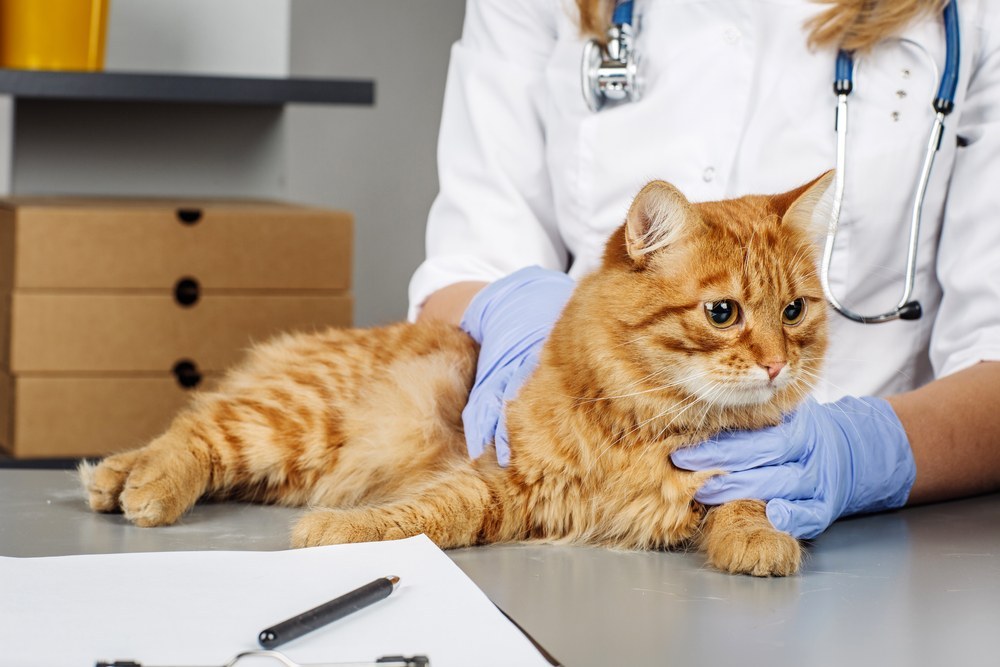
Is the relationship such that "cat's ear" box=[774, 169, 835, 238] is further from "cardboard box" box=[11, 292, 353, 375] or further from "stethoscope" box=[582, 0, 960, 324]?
"cardboard box" box=[11, 292, 353, 375]

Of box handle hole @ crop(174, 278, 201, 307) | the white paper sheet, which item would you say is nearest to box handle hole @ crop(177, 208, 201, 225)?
box handle hole @ crop(174, 278, 201, 307)

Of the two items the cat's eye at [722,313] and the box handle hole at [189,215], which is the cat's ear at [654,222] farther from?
the box handle hole at [189,215]

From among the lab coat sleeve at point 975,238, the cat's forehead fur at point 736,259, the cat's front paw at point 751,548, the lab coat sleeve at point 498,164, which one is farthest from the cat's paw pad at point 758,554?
the lab coat sleeve at point 498,164

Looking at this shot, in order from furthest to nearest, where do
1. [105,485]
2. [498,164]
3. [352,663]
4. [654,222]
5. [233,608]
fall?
[498,164] → [105,485] → [654,222] → [233,608] → [352,663]

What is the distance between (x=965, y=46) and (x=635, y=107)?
46 centimetres

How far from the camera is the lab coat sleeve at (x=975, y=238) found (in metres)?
1.45

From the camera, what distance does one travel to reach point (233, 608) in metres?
0.86

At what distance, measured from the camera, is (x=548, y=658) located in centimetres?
79

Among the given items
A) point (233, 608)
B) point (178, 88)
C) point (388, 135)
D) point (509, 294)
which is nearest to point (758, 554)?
point (233, 608)

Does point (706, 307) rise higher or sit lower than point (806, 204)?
lower

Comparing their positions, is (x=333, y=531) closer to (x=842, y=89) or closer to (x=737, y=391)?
(x=737, y=391)

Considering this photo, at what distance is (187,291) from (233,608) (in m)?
1.75

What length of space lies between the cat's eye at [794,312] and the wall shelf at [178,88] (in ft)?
5.67

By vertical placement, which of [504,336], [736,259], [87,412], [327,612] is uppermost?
[736,259]
